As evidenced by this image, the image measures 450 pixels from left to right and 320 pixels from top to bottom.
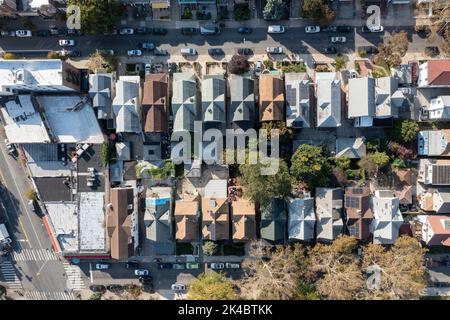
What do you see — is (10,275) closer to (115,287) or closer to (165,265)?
(115,287)

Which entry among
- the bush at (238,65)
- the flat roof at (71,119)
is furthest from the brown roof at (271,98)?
the flat roof at (71,119)

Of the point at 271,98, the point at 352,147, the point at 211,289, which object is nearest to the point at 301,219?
the point at 352,147

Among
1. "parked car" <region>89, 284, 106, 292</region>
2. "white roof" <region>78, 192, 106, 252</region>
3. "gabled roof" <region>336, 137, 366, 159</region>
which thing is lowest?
"parked car" <region>89, 284, 106, 292</region>

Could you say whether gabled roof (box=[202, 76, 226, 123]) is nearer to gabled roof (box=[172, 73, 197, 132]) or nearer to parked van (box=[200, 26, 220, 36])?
gabled roof (box=[172, 73, 197, 132])

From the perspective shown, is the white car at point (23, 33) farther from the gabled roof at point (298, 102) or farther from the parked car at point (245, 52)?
the gabled roof at point (298, 102)

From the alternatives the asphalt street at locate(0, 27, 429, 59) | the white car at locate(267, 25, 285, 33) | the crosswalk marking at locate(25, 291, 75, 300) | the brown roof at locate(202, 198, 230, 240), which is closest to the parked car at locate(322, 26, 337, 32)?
the asphalt street at locate(0, 27, 429, 59)

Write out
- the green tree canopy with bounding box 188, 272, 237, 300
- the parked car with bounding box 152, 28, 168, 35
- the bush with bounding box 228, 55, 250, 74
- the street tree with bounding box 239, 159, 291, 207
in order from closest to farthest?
the street tree with bounding box 239, 159, 291, 207
the green tree canopy with bounding box 188, 272, 237, 300
the bush with bounding box 228, 55, 250, 74
the parked car with bounding box 152, 28, 168, 35
